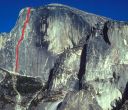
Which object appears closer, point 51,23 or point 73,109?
point 73,109

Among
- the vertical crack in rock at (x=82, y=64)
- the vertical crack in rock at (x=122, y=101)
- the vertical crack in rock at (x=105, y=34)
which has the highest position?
the vertical crack in rock at (x=105, y=34)

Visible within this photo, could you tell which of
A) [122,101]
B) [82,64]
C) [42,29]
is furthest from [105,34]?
[42,29]

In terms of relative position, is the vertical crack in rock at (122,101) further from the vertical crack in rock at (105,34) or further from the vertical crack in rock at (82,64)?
the vertical crack in rock at (105,34)

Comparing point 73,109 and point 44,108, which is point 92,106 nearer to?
point 73,109

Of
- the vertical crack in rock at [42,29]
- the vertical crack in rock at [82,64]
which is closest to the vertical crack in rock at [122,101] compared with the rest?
the vertical crack in rock at [82,64]

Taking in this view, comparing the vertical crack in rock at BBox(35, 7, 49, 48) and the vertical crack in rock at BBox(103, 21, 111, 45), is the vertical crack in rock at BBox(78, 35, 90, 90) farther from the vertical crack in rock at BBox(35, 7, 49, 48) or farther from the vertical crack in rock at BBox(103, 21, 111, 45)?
the vertical crack in rock at BBox(35, 7, 49, 48)

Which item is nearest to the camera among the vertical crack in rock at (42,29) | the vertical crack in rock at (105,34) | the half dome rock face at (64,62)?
the half dome rock face at (64,62)

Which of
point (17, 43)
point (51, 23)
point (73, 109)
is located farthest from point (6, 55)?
point (73, 109)

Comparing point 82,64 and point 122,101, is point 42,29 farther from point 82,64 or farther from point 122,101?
point 122,101
